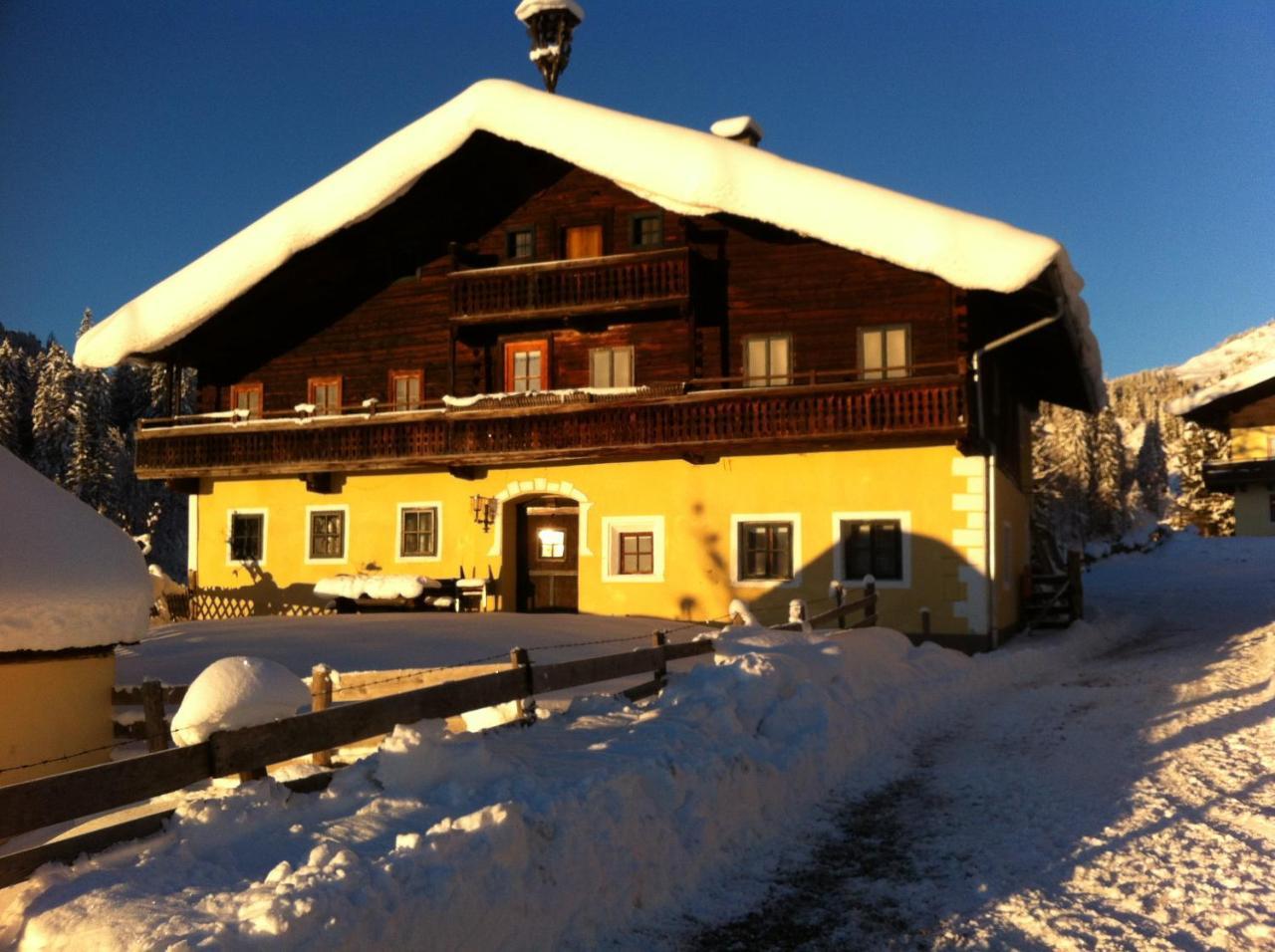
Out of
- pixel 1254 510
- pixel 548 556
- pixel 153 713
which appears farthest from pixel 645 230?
pixel 1254 510

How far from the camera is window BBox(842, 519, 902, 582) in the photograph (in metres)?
20.9

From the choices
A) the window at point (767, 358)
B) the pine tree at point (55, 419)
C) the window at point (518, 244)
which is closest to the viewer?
the window at point (767, 358)

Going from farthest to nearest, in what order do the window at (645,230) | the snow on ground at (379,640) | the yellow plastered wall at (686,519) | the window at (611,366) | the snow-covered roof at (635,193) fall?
the window at (645,230) → the window at (611,366) → the yellow plastered wall at (686,519) → the snow-covered roof at (635,193) → the snow on ground at (379,640)

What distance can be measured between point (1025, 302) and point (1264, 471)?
31.3 meters

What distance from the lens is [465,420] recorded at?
2305cm

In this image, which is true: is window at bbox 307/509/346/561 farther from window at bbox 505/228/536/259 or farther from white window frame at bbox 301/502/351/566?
window at bbox 505/228/536/259

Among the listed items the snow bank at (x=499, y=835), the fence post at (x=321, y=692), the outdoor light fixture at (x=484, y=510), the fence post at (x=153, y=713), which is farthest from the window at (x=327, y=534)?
the snow bank at (x=499, y=835)

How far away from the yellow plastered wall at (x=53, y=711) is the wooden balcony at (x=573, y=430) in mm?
12603

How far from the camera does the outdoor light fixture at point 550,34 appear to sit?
2720 centimetres

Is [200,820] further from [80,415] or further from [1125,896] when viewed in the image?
[80,415]

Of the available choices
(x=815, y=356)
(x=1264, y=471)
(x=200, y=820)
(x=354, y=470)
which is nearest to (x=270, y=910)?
(x=200, y=820)

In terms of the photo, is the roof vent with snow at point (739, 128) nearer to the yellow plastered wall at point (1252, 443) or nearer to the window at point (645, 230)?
the window at point (645, 230)

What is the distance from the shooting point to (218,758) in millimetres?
5773

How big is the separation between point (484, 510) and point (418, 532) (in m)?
1.72
